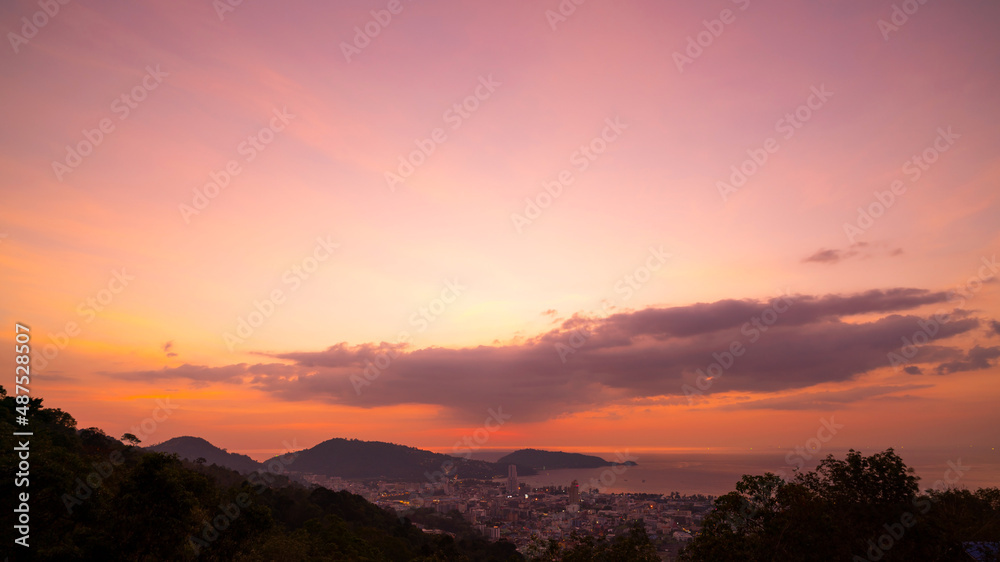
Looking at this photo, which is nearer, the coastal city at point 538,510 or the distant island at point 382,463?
the coastal city at point 538,510

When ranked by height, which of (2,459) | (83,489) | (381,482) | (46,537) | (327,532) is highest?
(2,459)

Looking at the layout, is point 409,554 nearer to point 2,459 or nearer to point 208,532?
point 208,532

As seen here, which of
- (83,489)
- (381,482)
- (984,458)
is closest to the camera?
(83,489)

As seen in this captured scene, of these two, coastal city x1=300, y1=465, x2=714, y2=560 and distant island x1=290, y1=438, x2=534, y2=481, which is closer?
coastal city x1=300, y1=465, x2=714, y2=560

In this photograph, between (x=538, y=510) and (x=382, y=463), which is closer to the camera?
(x=538, y=510)

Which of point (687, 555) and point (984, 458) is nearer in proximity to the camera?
point (687, 555)

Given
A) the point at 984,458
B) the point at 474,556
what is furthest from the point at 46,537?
the point at 984,458

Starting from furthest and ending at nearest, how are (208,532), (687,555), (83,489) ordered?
(208,532)
(687,555)
(83,489)

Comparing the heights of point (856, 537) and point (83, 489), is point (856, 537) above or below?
below
